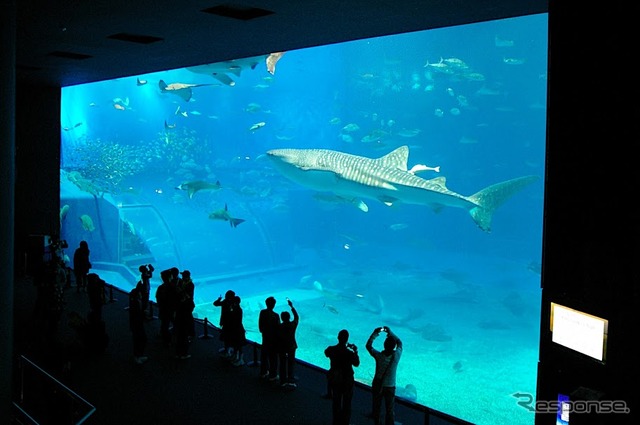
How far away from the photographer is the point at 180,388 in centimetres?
558

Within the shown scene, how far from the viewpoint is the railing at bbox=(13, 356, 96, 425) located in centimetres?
389

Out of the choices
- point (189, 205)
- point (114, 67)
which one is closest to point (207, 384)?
point (114, 67)

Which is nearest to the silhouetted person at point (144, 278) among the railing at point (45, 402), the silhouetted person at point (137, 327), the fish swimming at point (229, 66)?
the silhouetted person at point (137, 327)

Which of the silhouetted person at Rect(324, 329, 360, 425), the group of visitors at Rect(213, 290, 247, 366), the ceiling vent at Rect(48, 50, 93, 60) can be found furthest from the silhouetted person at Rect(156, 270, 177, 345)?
the ceiling vent at Rect(48, 50, 93, 60)

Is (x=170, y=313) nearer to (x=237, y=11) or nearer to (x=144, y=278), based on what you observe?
(x=144, y=278)

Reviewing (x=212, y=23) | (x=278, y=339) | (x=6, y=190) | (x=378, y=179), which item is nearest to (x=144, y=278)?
(x=278, y=339)

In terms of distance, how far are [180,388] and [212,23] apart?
4.18 meters

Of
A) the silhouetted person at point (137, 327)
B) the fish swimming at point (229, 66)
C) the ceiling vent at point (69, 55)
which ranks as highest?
the fish swimming at point (229, 66)

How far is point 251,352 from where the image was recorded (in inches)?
272

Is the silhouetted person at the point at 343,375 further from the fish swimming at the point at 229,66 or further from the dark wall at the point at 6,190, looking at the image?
the fish swimming at the point at 229,66

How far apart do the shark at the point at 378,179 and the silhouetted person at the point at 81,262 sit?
6345mm

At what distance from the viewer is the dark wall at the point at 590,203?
333cm

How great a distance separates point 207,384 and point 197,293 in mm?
23446

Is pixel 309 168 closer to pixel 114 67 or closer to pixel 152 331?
pixel 114 67
